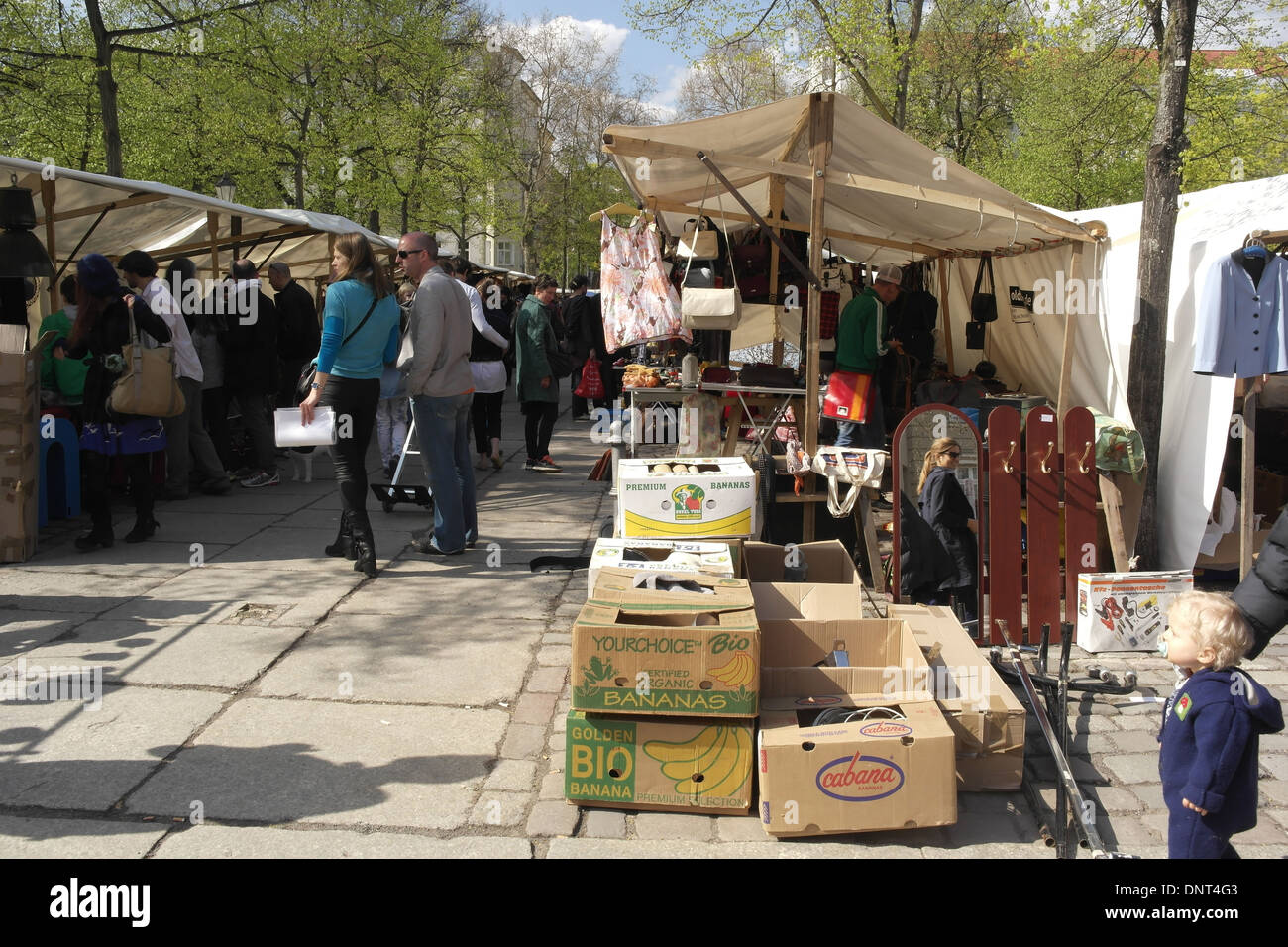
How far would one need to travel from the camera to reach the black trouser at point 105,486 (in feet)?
21.9

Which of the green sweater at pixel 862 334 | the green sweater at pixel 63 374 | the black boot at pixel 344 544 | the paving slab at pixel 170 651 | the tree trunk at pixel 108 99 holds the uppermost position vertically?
the tree trunk at pixel 108 99

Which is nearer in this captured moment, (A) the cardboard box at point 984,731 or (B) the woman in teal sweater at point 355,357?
(A) the cardboard box at point 984,731

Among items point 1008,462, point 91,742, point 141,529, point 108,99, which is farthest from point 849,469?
point 108,99

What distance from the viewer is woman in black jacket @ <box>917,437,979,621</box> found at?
5656mm

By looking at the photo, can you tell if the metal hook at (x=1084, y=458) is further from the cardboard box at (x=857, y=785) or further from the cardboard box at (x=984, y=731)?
the cardboard box at (x=857, y=785)

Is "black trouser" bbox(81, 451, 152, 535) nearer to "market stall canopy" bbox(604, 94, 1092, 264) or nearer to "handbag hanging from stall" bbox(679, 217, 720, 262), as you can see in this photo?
"market stall canopy" bbox(604, 94, 1092, 264)

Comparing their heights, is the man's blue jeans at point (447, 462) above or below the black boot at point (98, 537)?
above

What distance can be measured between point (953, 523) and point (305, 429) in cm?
381

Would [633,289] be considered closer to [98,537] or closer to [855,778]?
[98,537]

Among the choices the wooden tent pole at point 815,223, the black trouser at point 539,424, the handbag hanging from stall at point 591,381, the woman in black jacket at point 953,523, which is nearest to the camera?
the woman in black jacket at point 953,523

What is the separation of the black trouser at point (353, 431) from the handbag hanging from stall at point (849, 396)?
3.56 meters

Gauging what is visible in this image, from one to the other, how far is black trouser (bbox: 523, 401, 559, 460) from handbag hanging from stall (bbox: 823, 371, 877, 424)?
131 inches

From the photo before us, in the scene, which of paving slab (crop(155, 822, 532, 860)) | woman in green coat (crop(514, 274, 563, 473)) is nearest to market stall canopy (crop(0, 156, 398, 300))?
woman in green coat (crop(514, 274, 563, 473))

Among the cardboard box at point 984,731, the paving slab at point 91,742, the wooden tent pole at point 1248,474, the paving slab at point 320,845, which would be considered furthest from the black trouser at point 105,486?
the wooden tent pole at point 1248,474
